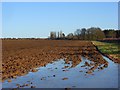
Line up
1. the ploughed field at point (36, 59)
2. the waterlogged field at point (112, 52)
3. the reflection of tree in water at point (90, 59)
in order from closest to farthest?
the ploughed field at point (36, 59)
the reflection of tree in water at point (90, 59)
the waterlogged field at point (112, 52)

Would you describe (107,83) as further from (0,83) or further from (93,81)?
(0,83)

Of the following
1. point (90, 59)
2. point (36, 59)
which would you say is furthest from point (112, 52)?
point (36, 59)

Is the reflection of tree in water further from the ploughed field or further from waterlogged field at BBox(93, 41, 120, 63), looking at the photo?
waterlogged field at BBox(93, 41, 120, 63)

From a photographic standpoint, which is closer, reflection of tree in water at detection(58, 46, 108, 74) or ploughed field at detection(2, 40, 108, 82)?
ploughed field at detection(2, 40, 108, 82)

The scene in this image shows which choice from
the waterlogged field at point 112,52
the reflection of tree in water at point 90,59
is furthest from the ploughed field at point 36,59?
the waterlogged field at point 112,52

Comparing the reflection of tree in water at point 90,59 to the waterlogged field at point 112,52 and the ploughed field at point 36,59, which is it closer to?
the ploughed field at point 36,59

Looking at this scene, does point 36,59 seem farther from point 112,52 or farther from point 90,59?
point 112,52

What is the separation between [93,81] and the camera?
549 inches

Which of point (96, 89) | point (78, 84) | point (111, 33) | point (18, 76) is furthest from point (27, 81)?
point (111, 33)

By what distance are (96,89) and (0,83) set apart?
5.01 m

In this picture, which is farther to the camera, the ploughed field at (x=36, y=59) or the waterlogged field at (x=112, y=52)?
the waterlogged field at (x=112, y=52)

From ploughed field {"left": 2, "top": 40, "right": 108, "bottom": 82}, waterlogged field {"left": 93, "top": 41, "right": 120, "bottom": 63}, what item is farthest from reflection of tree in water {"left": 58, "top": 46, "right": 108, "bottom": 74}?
waterlogged field {"left": 93, "top": 41, "right": 120, "bottom": 63}

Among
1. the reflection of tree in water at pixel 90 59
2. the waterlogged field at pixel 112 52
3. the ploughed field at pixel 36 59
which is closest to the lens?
the ploughed field at pixel 36 59

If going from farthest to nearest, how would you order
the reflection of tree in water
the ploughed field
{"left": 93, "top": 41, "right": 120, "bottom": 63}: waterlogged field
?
{"left": 93, "top": 41, "right": 120, "bottom": 63}: waterlogged field < the reflection of tree in water < the ploughed field
